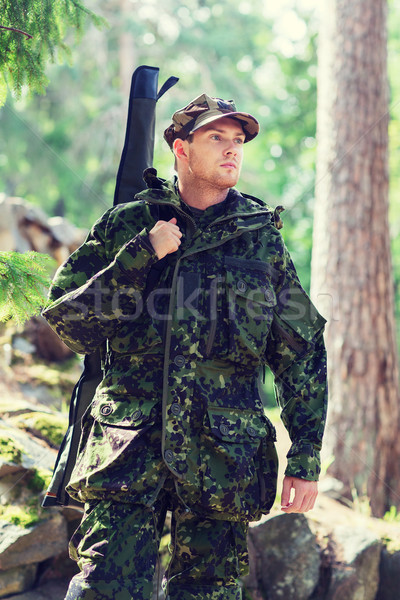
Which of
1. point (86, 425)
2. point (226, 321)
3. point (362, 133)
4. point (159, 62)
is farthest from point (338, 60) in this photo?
point (159, 62)

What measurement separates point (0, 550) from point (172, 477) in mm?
1579

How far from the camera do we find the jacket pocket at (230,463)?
107 inches

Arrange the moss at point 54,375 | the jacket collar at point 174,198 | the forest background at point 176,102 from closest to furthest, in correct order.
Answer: the jacket collar at point 174,198 → the moss at point 54,375 → the forest background at point 176,102

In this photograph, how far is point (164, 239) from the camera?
109 inches

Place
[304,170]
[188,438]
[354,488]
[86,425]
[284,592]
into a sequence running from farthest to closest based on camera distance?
[304,170], [354,488], [284,592], [86,425], [188,438]

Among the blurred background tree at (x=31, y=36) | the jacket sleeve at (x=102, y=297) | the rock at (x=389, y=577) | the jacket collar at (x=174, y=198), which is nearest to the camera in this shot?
the jacket sleeve at (x=102, y=297)

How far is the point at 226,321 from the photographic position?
2.91 m

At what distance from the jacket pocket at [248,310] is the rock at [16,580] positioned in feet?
6.83

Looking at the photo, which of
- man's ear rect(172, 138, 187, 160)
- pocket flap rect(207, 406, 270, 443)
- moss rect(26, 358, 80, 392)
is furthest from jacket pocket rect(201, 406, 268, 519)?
moss rect(26, 358, 80, 392)

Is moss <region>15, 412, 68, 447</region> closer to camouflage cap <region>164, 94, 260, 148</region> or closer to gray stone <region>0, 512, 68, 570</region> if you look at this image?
gray stone <region>0, 512, 68, 570</region>

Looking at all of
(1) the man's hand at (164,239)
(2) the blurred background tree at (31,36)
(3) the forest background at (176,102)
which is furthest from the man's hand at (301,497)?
(3) the forest background at (176,102)

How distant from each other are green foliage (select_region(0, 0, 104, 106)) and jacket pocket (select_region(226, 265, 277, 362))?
160 centimetres

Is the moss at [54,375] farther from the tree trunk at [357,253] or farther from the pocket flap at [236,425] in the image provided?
the pocket flap at [236,425]

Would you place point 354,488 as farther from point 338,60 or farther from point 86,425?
point 338,60
